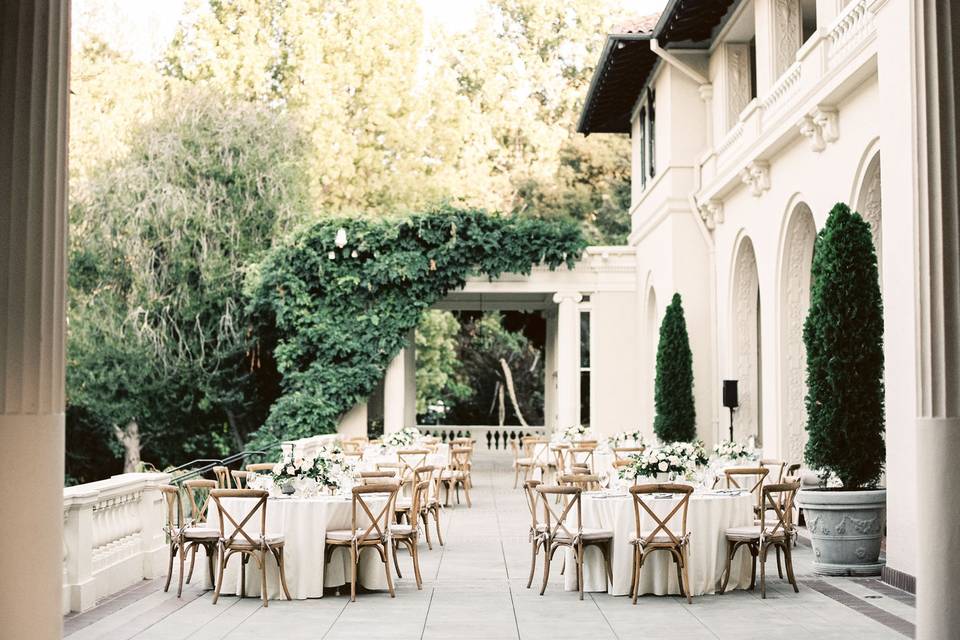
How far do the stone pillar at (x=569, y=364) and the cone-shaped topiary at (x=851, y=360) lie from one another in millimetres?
12645

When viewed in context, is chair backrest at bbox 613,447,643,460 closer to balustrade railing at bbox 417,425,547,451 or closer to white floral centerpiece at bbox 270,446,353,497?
white floral centerpiece at bbox 270,446,353,497

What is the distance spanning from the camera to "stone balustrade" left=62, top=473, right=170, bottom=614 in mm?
9102

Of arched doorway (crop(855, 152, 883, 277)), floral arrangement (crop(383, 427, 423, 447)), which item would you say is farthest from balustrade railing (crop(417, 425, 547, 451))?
arched doorway (crop(855, 152, 883, 277))

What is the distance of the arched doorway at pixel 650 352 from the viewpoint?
23.2 m

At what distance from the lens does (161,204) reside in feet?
78.6

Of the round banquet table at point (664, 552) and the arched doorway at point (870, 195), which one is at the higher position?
the arched doorway at point (870, 195)

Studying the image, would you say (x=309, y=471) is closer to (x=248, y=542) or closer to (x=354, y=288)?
(x=248, y=542)

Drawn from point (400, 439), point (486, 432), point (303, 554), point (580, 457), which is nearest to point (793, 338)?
point (580, 457)

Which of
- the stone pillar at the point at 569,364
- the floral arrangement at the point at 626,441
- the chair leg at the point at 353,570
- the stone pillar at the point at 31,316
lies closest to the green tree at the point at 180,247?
the stone pillar at the point at 569,364

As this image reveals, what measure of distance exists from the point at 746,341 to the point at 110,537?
11793 millimetres

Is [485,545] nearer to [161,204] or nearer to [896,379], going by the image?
[896,379]

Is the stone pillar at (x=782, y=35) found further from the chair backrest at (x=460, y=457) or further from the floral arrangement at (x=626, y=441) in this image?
the chair backrest at (x=460, y=457)

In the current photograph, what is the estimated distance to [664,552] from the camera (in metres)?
9.63

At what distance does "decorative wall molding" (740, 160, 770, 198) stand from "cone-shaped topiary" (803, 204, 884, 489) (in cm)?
547
